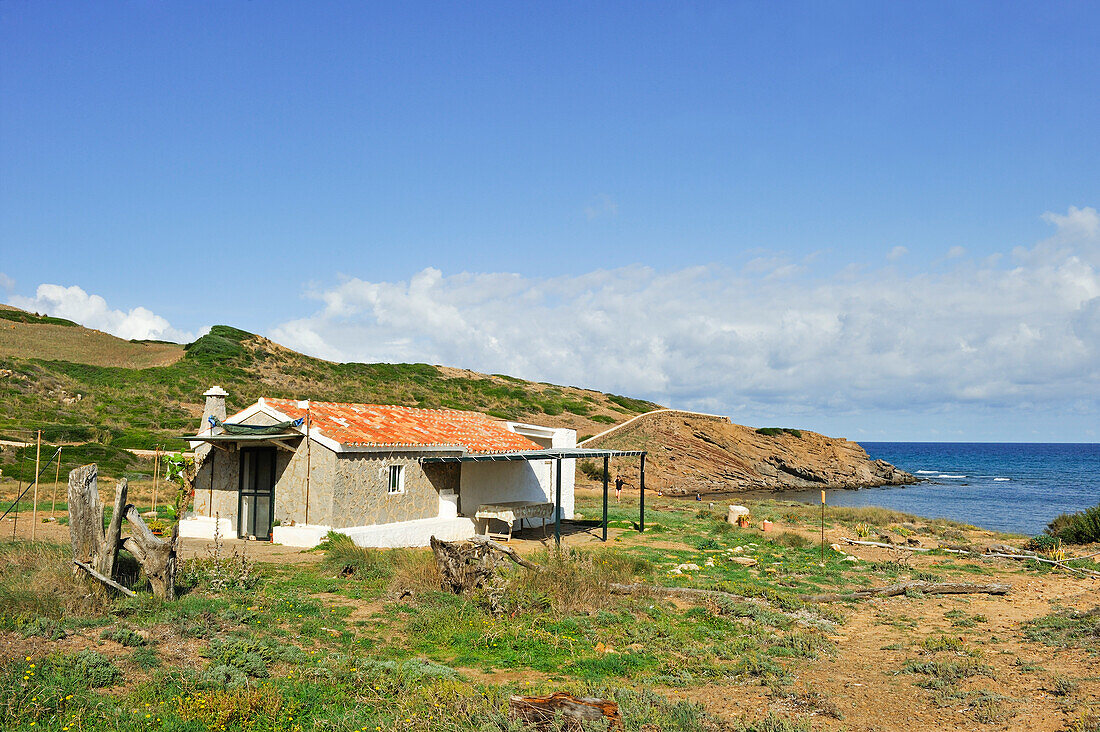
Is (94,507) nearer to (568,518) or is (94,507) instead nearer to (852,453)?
(568,518)

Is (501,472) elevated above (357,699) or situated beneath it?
elevated above

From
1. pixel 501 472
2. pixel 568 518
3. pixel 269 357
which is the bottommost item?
pixel 568 518

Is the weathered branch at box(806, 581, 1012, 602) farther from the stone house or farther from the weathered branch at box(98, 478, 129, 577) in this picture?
the weathered branch at box(98, 478, 129, 577)

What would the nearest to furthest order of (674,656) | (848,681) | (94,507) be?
(848,681)
(674,656)
(94,507)

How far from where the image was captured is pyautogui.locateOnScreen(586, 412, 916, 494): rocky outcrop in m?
56.9

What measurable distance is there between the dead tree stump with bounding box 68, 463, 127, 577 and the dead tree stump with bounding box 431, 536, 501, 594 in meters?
4.47

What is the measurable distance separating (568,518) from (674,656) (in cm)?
1708

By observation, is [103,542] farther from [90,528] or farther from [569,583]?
[569,583]

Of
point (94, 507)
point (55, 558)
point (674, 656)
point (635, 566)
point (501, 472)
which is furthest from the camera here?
point (501, 472)

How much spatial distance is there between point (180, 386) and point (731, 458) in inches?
1714

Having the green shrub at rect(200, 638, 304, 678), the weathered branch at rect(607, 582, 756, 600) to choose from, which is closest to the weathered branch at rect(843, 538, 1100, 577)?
the weathered branch at rect(607, 582, 756, 600)

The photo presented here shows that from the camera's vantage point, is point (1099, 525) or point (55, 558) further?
point (1099, 525)

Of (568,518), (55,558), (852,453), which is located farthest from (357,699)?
(852,453)

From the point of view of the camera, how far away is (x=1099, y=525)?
2169 centimetres
